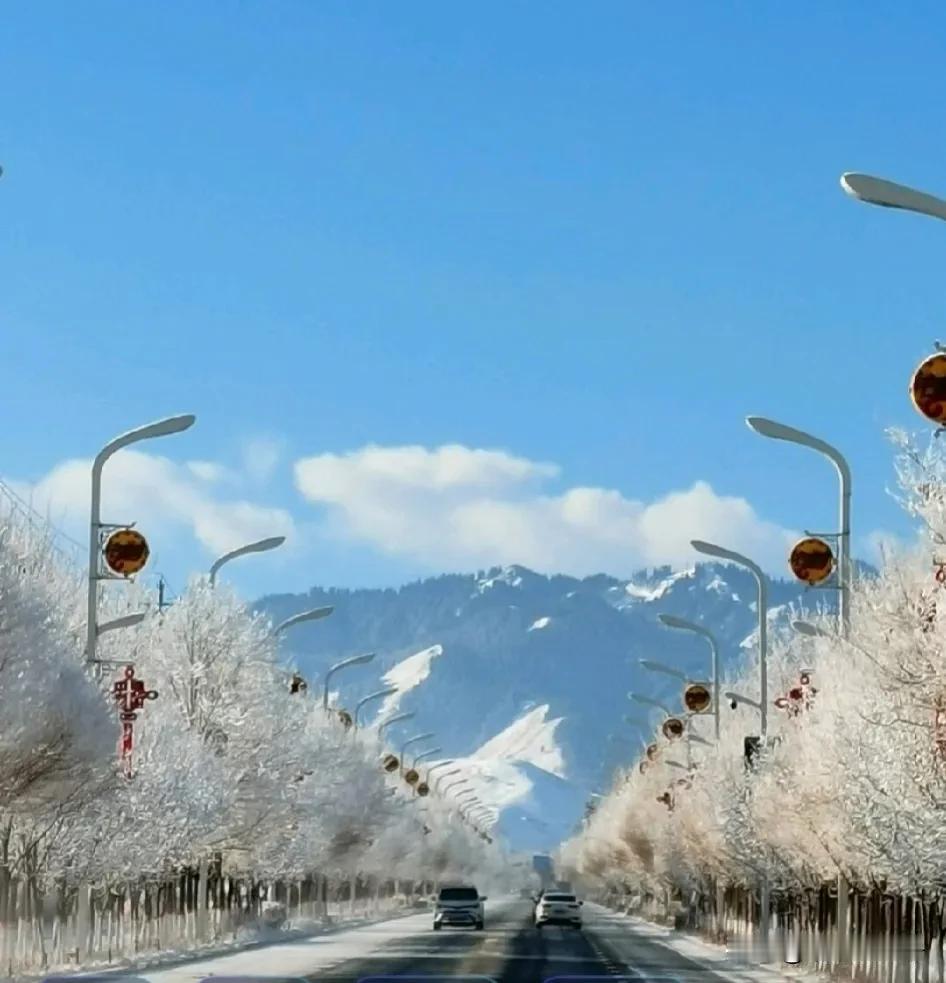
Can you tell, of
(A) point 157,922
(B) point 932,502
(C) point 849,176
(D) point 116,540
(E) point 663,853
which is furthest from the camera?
(E) point 663,853

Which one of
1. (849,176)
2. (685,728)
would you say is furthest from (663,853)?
(849,176)

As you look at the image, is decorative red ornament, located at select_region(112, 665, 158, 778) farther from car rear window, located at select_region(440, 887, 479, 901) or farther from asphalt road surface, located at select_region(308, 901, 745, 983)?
car rear window, located at select_region(440, 887, 479, 901)

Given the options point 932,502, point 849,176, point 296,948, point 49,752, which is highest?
point 849,176

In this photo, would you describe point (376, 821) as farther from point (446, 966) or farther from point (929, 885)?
point (929, 885)

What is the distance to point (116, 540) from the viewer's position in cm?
5050

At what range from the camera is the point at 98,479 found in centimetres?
5188

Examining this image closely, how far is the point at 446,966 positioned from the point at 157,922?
16852mm

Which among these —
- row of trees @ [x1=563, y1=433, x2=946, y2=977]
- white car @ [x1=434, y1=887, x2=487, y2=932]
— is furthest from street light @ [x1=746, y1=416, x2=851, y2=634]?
white car @ [x1=434, y1=887, x2=487, y2=932]

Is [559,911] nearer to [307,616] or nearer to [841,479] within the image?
[307,616]

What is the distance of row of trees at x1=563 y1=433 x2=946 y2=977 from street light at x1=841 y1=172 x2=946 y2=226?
9145 mm

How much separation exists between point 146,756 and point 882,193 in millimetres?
43252

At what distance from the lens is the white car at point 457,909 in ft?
355

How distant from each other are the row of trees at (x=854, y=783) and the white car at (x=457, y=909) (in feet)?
50.6

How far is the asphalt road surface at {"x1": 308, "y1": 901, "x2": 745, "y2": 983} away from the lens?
55.2 m
